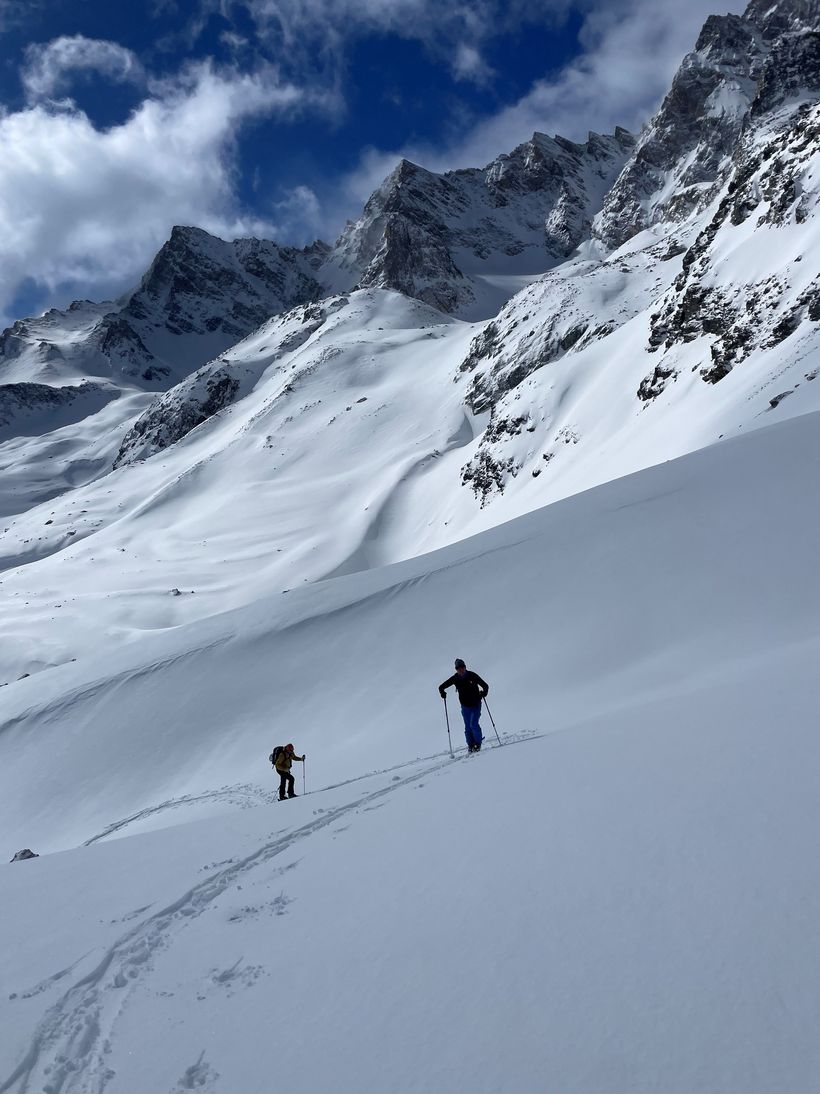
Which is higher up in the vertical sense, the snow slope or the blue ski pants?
the blue ski pants

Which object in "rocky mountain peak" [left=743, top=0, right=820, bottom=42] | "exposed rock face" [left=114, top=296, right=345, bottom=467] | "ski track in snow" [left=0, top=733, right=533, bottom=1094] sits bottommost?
"ski track in snow" [left=0, top=733, right=533, bottom=1094]

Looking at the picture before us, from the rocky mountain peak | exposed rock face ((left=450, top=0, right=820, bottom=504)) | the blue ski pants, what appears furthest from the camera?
the rocky mountain peak

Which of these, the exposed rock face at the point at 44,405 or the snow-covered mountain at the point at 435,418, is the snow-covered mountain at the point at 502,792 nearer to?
the snow-covered mountain at the point at 435,418

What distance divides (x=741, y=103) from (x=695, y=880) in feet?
642

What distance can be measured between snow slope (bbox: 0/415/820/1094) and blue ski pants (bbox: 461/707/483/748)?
0.49m

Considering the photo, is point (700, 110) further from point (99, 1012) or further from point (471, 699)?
point (99, 1012)

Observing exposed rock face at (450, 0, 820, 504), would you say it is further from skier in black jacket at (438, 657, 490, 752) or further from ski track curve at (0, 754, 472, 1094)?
ski track curve at (0, 754, 472, 1094)

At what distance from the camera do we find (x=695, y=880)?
145 inches

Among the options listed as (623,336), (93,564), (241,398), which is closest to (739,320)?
(623,336)

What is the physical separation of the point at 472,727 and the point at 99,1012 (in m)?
6.57

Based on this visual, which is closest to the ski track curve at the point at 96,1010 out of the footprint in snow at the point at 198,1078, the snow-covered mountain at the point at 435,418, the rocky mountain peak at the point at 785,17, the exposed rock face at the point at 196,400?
the footprint in snow at the point at 198,1078

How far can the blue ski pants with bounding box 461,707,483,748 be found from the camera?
31.9 feet

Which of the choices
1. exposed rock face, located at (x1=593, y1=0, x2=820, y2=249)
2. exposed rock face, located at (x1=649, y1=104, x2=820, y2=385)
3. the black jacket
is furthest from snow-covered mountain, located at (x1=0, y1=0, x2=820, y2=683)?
exposed rock face, located at (x1=593, y1=0, x2=820, y2=249)

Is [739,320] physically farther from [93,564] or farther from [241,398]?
[241,398]
